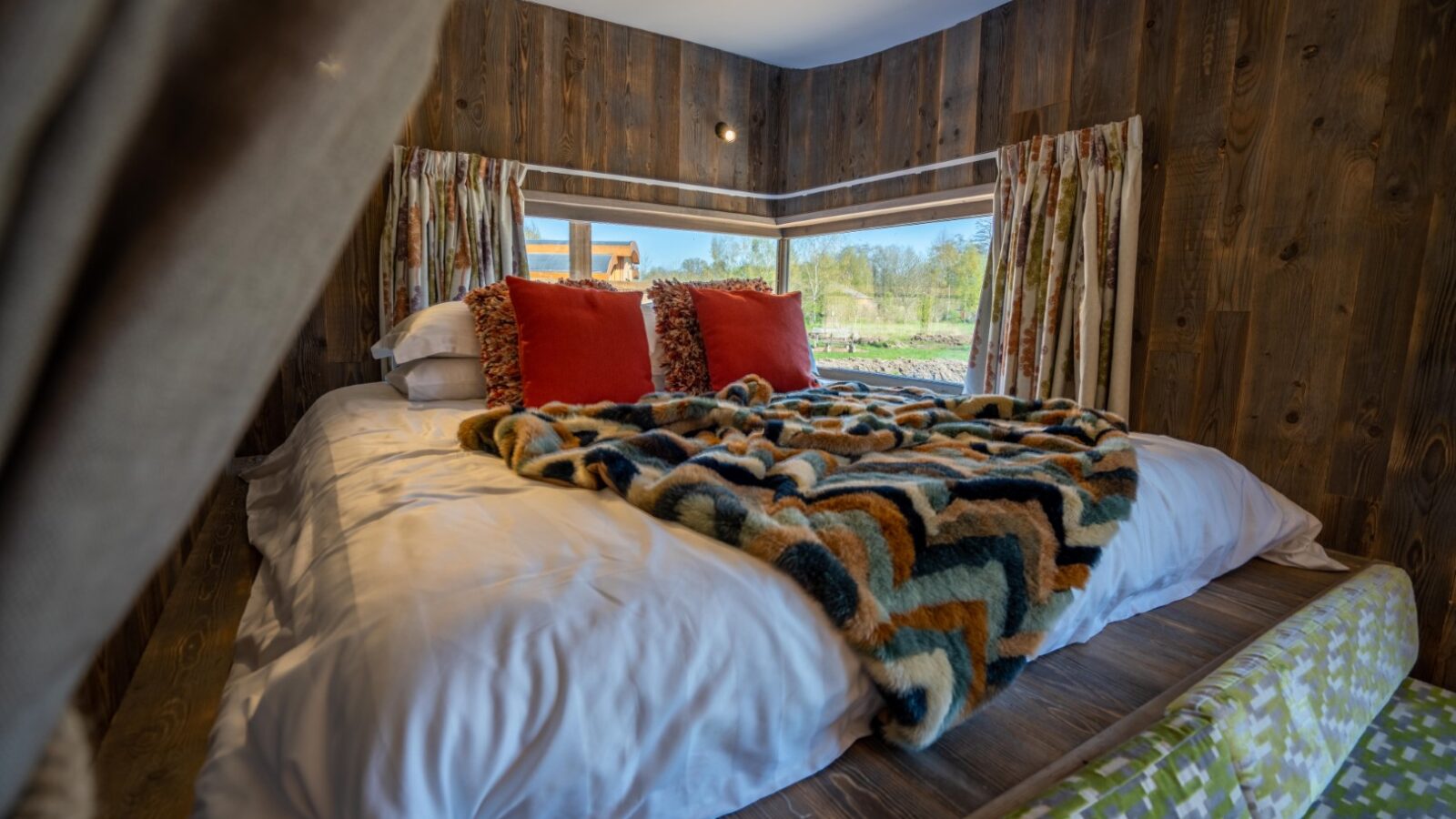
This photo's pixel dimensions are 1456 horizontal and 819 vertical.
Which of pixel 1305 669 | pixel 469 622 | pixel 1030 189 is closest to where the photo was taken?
pixel 469 622

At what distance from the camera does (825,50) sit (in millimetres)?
3670

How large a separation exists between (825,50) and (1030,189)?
4.83 ft

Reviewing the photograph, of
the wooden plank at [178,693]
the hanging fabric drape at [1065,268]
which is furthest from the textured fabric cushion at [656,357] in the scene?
the hanging fabric drape at [1065,268]

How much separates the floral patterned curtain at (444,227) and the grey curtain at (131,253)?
291cm

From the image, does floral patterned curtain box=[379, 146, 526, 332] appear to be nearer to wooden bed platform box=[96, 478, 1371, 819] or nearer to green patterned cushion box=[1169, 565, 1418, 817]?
wooden bed platform box=[96, 478, 1371, 819]

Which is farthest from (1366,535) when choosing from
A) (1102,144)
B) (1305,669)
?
(1102,144)

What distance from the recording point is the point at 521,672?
0.77 meters

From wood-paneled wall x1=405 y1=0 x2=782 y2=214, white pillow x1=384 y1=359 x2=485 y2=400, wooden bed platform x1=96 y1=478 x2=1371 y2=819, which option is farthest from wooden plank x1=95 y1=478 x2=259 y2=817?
wood-paneled wall x1=405 y1=0 x2=782 y2=214

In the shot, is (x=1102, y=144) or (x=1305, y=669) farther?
(x=1102, y=144)

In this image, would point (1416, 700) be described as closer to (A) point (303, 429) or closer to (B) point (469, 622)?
(B) point (469, 622)

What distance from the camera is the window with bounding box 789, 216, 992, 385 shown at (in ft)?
11.3

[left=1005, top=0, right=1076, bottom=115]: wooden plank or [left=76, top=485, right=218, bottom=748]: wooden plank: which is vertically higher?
[left=1005, top=0, right=1076, bottom=115]: wooden plank

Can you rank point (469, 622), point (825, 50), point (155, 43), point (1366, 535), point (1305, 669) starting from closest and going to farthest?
point (155, 43)
point (469, 622)
point (1305, 669)
point (1366, 535)
point (825, 50)

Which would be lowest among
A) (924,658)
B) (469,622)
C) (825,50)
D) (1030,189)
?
(924,658)
